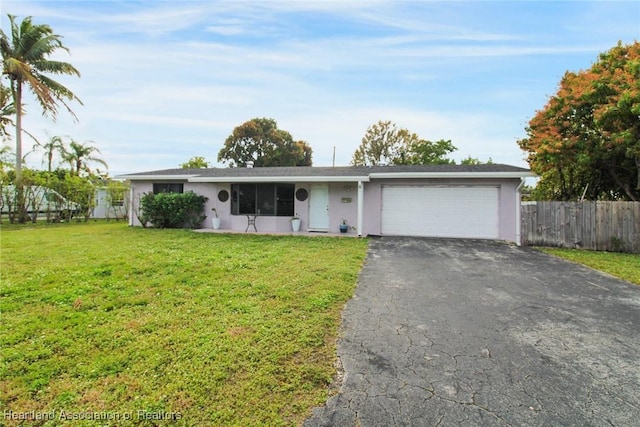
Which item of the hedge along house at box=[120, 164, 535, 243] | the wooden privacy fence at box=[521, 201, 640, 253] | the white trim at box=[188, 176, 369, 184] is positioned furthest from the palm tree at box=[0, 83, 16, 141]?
the wooden privacy fence at box=[521, 201, 640, 253]

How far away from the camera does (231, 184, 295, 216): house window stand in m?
12.2

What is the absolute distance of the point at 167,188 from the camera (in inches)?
541

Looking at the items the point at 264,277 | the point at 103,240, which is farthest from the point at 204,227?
the point at 264,277

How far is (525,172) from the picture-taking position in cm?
1014

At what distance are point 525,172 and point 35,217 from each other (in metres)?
21.5

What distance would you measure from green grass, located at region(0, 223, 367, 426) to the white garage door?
5.68 m

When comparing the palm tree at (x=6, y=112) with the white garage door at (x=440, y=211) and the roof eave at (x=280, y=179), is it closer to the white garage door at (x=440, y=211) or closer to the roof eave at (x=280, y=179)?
the roof eave at (x=280, y=179)

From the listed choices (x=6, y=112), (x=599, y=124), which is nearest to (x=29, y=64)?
(x=6, y=112)

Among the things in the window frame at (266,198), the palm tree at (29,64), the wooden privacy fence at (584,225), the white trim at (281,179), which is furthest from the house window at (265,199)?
the palm tree at (29,64)

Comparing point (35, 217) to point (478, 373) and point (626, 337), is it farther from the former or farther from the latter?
point (626, 337)

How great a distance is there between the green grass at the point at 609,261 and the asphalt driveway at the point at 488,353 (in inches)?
30.8

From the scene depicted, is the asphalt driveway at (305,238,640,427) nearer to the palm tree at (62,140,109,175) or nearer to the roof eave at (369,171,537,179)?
the roof eave at (369,171,537,179)

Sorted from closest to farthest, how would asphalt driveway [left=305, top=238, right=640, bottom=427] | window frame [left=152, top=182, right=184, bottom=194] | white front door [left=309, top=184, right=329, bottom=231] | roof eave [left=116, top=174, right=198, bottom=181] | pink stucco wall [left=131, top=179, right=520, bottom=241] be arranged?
asphalt driveway [left=305, top=238, right=640, bottom=427], pink stucco wall [left=131, top=179, right=520, bottom=241], white front door [left=309, top=184, right=329, bottom=231], roof eave [left=116, top=174, right=198, bottom=181], window frame [left=152, top=182, right=184, bottom=194]

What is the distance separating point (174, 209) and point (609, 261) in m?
14.2
